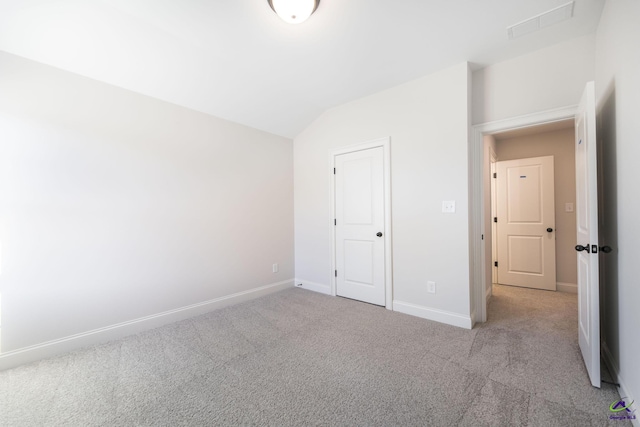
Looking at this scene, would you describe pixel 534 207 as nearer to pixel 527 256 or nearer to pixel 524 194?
pixel 524 194

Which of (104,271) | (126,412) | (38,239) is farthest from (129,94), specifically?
(126,412)

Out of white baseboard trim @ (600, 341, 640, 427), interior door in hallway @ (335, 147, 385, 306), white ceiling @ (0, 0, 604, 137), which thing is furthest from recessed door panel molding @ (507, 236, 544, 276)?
white ceiling @ (0, 0, 604, 137)

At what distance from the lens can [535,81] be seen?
2377mm

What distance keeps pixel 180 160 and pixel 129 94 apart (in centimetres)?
75

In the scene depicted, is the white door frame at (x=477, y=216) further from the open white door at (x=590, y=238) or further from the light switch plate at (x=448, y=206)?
the open white door at (x=590, y=238)

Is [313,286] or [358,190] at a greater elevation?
[358,190]

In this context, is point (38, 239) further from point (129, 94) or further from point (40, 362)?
point (129, 94)

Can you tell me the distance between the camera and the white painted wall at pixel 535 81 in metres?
2.21

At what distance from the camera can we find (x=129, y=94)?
253 cm

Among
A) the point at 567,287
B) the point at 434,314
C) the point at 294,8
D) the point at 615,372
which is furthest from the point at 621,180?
the point at 567,287

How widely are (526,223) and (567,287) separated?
1.02m

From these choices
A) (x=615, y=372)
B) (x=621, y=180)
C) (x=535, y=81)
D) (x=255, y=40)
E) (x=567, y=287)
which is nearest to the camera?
(x=621, y=180)

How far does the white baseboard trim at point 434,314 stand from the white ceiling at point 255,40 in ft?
8.35

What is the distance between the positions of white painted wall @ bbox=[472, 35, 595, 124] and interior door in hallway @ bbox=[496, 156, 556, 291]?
6.30ft
